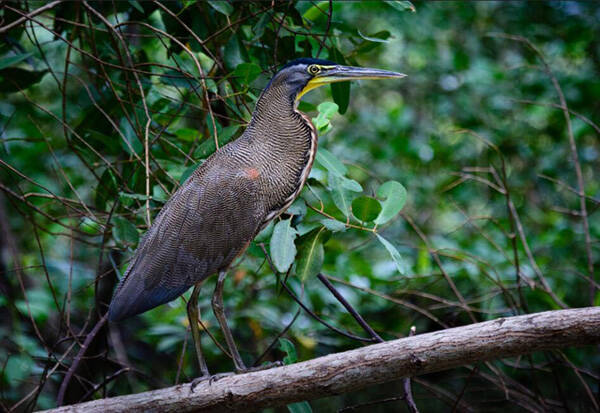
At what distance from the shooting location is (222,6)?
10.5ft

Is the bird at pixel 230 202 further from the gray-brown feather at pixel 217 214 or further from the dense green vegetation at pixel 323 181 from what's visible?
the dense green vegetation at pixel 323 181

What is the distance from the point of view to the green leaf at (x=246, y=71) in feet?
9.03

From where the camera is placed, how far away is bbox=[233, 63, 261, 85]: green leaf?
2.75 m

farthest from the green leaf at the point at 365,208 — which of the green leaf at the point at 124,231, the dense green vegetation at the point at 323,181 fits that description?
the green leaf at the point at 124,231

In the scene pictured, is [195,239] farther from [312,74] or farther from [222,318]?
[312,74]

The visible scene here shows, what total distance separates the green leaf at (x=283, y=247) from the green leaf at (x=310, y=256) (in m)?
0.16

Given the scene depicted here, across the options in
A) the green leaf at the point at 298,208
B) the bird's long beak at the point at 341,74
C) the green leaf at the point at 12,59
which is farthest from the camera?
the green leaf at the point at 12,59

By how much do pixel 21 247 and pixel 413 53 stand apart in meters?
4.37

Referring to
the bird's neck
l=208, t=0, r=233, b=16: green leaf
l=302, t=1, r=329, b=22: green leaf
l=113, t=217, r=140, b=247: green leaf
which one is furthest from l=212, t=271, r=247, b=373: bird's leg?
l=302, t=1, r=329, b=22: green leaf

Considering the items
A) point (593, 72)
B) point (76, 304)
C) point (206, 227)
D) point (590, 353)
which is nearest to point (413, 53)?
point (593, 72)

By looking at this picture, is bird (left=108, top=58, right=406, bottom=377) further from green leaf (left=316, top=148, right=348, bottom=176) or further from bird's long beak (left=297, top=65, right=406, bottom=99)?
green leaf (left=316, top=148, right=348, bottom=176)

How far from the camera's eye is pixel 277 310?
4859 millimetres

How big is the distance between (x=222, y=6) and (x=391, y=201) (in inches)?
53.4

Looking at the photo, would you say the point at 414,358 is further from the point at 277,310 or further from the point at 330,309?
the point at 277,310
